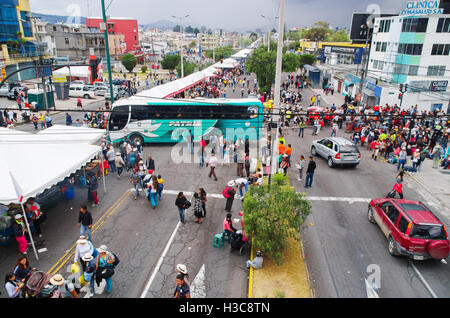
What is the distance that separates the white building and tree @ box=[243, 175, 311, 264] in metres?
27.1

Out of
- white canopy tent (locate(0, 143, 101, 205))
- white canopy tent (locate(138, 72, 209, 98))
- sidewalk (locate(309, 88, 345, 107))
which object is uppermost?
white canopy tent (locate(138, 72, 209, 98))

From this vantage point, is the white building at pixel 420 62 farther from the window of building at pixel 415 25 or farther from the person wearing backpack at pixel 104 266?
the person wearing backpack at pixel 104 266

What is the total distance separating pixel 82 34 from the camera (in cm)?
7719

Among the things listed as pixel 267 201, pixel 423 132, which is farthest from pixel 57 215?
pixel 423 132

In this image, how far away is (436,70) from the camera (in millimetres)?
34094

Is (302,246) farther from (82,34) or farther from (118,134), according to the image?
(82,34)

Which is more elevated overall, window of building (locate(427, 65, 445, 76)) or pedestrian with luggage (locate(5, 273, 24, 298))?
window of building (locate(427, 65, 445, 76))

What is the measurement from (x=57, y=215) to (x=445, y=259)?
14027mm

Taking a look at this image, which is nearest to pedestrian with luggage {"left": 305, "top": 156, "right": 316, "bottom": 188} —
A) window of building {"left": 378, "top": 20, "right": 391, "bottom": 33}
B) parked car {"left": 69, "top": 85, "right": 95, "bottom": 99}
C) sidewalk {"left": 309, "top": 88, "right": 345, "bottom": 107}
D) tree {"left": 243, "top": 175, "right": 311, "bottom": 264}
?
tree {"left": 243, "top": 175, "right": 311, "bottom": 264}

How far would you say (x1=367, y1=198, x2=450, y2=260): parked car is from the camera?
913 cm

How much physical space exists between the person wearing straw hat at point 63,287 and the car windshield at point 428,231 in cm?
956

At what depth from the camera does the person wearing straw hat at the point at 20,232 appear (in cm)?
963

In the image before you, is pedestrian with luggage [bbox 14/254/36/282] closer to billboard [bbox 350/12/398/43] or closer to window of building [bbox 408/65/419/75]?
window of building [bbox 408/65/419/75]

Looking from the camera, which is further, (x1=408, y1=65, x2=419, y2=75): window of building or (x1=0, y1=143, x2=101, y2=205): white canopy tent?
(x1=408, y1=65, x2=419, y2=75): window of building
